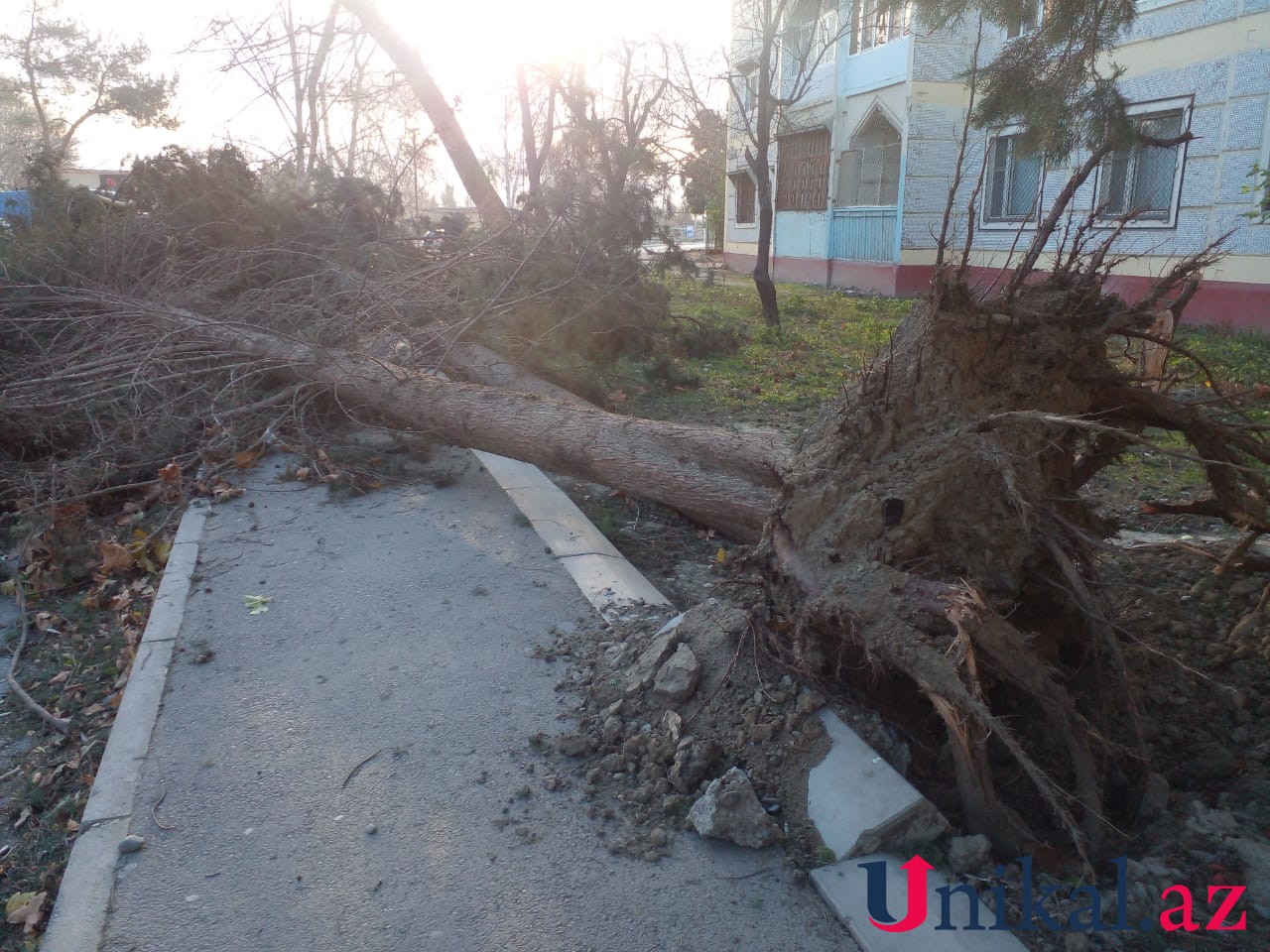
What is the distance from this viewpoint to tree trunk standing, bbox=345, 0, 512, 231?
11.3 metres

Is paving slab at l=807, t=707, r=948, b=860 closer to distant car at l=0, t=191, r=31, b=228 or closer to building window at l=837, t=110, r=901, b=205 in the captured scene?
distant car at l=0, t=191, r=31, b=228

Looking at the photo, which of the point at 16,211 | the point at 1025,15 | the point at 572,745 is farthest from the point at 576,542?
the point at 16,211

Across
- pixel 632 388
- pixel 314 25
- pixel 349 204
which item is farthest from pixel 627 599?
pixel 314 25

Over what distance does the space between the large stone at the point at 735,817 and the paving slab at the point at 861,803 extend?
0.15 m

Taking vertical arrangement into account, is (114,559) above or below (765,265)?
below

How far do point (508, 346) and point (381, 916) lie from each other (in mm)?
5736

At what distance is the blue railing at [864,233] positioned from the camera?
57.8 ft

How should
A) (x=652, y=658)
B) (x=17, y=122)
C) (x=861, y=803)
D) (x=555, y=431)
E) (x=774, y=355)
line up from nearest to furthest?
1. (x=861, y=803)
2. (x=652, y=658)
3. (x=555, y=431)
4. (x=774, y=355)
5. (x=17, y=122)

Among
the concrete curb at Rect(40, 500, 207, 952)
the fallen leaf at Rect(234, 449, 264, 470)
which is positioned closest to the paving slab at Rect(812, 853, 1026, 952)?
the concrete curb at Rect(40, 500, 207, 952)

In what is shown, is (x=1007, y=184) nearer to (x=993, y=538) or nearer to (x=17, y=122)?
(x=993, y=538)

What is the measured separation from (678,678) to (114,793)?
179cm

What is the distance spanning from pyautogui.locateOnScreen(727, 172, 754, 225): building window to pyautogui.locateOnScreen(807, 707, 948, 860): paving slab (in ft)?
73.9

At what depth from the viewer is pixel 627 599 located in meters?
4.16

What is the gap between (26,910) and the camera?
2.62 m
